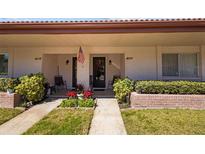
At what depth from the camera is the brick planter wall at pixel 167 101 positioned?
8.20 m

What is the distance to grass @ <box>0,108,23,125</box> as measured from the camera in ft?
22.4

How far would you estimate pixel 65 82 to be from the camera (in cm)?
1436

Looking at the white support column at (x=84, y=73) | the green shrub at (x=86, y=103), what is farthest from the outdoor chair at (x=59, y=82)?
the green shrub at (x=86, y=103)

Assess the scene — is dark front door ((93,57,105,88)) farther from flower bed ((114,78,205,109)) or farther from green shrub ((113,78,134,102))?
flower bed ((114,78,205,109))

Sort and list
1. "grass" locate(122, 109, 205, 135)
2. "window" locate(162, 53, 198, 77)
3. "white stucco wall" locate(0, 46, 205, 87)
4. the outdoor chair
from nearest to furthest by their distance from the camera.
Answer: "grass" locate(122, 109, 205, 135) < "white stucco wall" locate(0, 46, 205, 87) < "window" locate(162, 53, 198, 77) < the outdoor chair

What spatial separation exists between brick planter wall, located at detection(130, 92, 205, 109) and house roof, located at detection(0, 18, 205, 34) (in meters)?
2.70

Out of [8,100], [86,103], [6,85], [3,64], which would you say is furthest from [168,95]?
[3,64]

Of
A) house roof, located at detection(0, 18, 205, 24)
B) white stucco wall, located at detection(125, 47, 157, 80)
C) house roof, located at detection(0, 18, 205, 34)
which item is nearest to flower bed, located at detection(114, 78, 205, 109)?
house roof, located at detection(0, 18, 205, 34)

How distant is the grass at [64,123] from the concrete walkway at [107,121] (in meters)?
0.22
